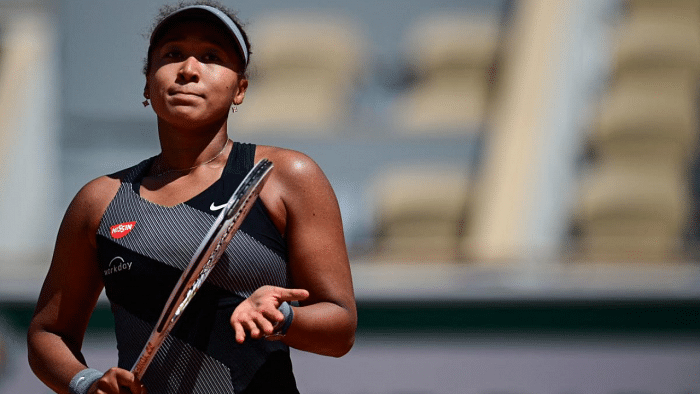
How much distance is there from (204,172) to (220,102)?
13 cm

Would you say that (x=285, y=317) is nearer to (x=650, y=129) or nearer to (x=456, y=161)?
(x=650, y=129)

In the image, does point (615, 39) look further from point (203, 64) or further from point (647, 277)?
point (203, 64)

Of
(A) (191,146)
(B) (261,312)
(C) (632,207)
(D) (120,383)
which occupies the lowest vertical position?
(D) (120,383)

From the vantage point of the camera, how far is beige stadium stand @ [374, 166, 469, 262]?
7.48 m

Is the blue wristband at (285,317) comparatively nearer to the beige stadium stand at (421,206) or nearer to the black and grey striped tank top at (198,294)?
the black and grey striped tank top at (198,294)

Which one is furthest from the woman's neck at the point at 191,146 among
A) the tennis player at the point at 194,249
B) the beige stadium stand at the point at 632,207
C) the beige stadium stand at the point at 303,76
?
A: the beige stadium stand at the point at 303,76

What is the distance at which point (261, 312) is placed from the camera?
68.5 inches

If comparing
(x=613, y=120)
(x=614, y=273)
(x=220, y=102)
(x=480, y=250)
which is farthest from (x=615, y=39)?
(x=220, y=102)

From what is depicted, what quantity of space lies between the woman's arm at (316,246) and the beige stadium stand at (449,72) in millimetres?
6609

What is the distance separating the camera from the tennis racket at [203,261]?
5.97ft

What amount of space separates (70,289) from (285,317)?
19.3 inches

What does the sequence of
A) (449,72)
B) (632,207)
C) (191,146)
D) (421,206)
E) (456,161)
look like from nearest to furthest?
(191,146), (632,207), (421,206), (456,161), (449,72)

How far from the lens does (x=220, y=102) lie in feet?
6.64

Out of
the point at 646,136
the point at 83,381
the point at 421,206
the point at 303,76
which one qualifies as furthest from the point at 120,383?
the point at 303,76
